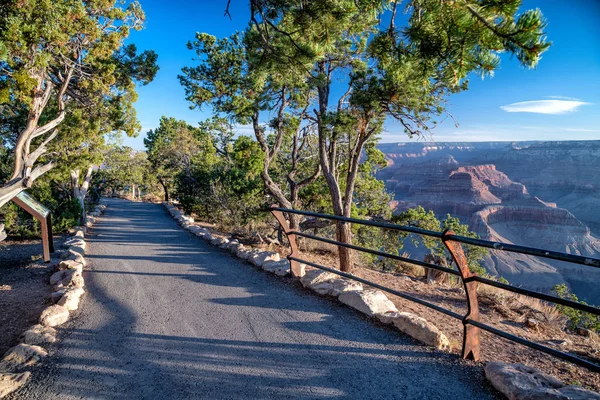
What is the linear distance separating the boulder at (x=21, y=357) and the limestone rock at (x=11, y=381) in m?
0.19

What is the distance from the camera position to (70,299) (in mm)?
3725

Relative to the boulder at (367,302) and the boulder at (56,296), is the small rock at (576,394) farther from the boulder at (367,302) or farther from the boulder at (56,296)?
the boulder at (56,296)

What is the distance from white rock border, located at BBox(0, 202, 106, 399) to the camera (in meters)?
2.32

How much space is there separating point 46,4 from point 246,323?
22.7 feet

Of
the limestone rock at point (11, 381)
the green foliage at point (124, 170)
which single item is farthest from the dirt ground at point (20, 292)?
the green foliage at point (124, 170)

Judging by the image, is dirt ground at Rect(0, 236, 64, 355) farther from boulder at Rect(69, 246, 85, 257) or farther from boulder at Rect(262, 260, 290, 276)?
boulder at Rect(262, 260, 290, 276)

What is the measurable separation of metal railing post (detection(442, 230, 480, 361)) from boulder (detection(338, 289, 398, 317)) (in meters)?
0.92

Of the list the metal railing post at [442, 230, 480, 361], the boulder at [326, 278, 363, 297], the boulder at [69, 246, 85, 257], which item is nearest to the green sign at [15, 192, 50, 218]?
the boulder at [69, 246, 85, 257]

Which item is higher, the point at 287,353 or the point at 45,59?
the point at 45,59

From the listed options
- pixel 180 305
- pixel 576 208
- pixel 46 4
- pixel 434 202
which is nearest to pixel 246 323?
pixel 180 305

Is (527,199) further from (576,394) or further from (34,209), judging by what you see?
(34,209)

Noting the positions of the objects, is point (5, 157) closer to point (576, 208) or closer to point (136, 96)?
point (136, 96)

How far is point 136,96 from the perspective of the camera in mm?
10641

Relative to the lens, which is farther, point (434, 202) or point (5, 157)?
point (434, 202)
